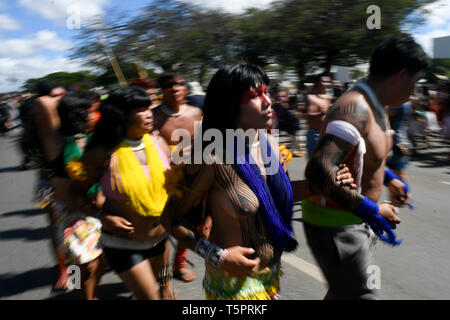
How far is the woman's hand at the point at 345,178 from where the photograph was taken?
6.53ft

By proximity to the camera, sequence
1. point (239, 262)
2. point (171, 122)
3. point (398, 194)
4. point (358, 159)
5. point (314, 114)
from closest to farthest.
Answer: point (239, 262) < point (358, 159) < point (398, 194) < point (171, 122) < point (314, 114)

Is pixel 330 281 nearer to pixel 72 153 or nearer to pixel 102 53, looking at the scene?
pixel 72 153

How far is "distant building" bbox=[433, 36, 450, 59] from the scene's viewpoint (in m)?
24.0

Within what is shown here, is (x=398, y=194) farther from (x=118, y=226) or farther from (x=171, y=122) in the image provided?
(x=171, y=122)

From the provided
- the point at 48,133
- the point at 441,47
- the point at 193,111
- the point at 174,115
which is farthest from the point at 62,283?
the point at 441,47

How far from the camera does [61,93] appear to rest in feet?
12.2

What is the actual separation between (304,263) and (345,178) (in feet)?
7.52

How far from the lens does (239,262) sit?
175 centimetres

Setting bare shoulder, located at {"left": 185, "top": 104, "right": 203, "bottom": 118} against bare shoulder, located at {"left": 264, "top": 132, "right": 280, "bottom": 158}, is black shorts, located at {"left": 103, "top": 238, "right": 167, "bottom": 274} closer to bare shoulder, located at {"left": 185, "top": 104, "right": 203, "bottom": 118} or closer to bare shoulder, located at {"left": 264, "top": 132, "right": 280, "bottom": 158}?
bare shoulder, located at {"left": 264, "top": 132, "right": 280, "bottom": 158}

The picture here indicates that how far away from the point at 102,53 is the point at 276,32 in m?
13.0

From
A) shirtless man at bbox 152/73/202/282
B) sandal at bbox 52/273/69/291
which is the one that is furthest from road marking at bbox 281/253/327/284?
sandal at bbox 52/273/69/291

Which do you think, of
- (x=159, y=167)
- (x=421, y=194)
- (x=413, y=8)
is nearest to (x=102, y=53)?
(x=413, y=8)

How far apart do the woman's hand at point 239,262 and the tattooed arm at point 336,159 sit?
525 mm
